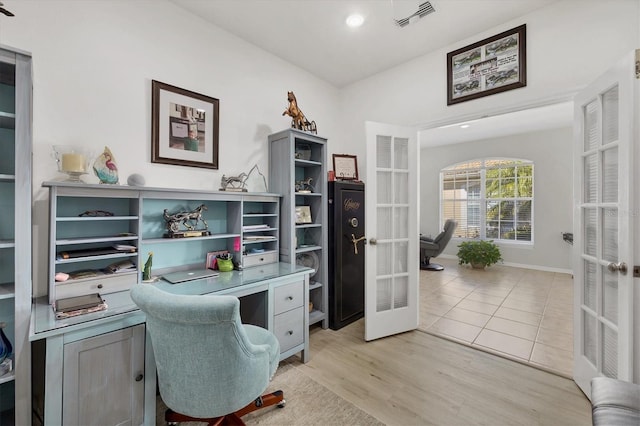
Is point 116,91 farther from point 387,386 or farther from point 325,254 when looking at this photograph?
point 387,386

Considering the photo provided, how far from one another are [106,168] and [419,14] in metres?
2.56

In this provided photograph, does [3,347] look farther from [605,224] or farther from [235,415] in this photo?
[605,224]

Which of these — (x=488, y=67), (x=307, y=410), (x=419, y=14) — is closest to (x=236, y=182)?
(x=307, y=410)

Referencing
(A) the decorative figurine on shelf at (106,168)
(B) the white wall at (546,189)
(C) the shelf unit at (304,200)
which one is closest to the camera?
(A) the decorative figurine on shelf at (106,168)

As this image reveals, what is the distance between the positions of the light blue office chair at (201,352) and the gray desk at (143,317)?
21 cm

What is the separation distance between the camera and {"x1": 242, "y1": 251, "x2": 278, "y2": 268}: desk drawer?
92.8 inches

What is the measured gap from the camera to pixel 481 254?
555cm

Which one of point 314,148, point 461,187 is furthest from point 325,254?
point 461,187

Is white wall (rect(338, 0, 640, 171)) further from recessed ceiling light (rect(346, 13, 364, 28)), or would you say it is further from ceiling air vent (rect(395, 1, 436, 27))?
recessed ceiling light (rect(346, 13, 364, 28))

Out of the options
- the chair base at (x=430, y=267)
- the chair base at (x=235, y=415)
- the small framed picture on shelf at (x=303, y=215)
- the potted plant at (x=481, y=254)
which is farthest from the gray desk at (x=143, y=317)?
the potted plant at (x=481, y=254)

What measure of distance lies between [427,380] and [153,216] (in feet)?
7.86

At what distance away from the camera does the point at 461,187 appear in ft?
21.6

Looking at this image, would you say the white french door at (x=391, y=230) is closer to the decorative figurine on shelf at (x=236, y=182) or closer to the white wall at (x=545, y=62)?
the white wall at (x=545, y=62)

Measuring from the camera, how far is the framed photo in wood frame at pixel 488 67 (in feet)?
7.62
